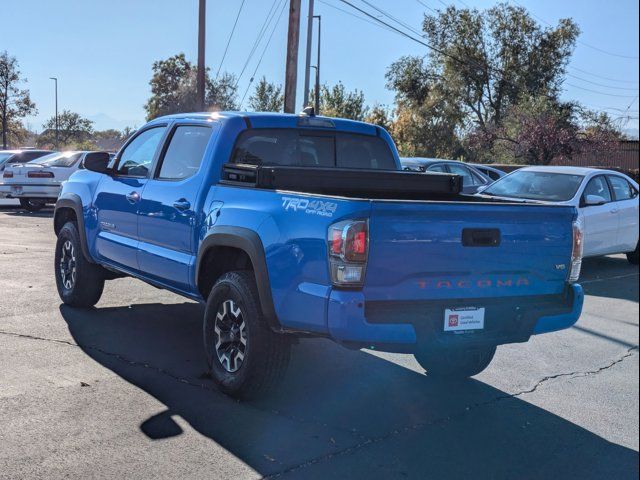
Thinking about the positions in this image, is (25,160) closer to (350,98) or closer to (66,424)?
(66,424)

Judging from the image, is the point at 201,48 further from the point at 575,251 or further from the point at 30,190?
the point at 575,251

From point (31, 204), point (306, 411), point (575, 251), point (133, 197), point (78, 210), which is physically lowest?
point (31, 204)

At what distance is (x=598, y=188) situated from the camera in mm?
11266

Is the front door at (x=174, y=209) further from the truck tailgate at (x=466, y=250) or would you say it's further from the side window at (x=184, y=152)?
the truck tailgate at (x=466, y=250)

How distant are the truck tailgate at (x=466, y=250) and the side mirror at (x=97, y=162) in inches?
146

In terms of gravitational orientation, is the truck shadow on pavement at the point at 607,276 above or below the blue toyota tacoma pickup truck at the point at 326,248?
below

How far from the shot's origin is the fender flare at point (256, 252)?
4.41 meters

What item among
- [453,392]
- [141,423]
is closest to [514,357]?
[453,392]

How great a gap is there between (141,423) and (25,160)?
61.7 feet

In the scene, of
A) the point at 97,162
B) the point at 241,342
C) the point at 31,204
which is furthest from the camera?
the point at 31,204

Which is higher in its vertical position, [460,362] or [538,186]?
[538,186]

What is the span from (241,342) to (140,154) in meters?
2.62

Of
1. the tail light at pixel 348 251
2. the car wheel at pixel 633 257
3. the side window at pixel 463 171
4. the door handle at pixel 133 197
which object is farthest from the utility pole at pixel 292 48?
the tail light at pixel 348 251

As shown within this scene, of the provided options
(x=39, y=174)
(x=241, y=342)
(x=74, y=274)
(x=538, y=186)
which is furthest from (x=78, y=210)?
(x=39, y=174)
